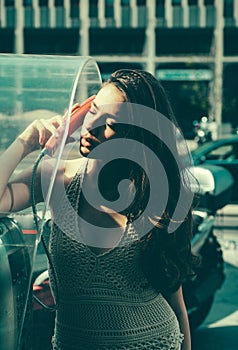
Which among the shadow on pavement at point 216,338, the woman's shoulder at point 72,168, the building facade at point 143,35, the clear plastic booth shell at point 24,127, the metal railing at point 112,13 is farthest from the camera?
the metal railing at point 112,13

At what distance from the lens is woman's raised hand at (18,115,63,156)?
79.1 inches

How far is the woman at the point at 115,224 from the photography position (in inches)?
76.5

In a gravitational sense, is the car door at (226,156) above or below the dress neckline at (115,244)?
below

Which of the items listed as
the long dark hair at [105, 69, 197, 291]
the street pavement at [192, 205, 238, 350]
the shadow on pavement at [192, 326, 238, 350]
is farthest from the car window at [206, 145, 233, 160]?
the long dark hair at [105, 69, 197, 291]

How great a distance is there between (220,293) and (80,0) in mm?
35175

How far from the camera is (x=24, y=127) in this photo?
2.07 metres

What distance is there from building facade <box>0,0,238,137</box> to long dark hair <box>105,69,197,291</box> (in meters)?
35.2

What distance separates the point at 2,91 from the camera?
212 centimetres

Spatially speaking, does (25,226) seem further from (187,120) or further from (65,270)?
(187,120)

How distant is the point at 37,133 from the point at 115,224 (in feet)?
1.09

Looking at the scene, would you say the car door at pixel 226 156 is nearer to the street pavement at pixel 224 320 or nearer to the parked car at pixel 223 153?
the parked car at pixel 223 153

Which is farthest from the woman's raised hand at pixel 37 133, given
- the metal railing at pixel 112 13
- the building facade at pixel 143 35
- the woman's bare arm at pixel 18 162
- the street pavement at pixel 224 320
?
the metal railing at pixel 112 13

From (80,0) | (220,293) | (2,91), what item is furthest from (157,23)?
(2,91)

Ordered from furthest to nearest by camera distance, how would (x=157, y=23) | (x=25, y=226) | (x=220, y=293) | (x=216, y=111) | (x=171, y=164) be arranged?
(x=157, y=23)
(x=216, y=111)
(x=220, y=293)
(x=171, y=164)
(x=25, y=226)
